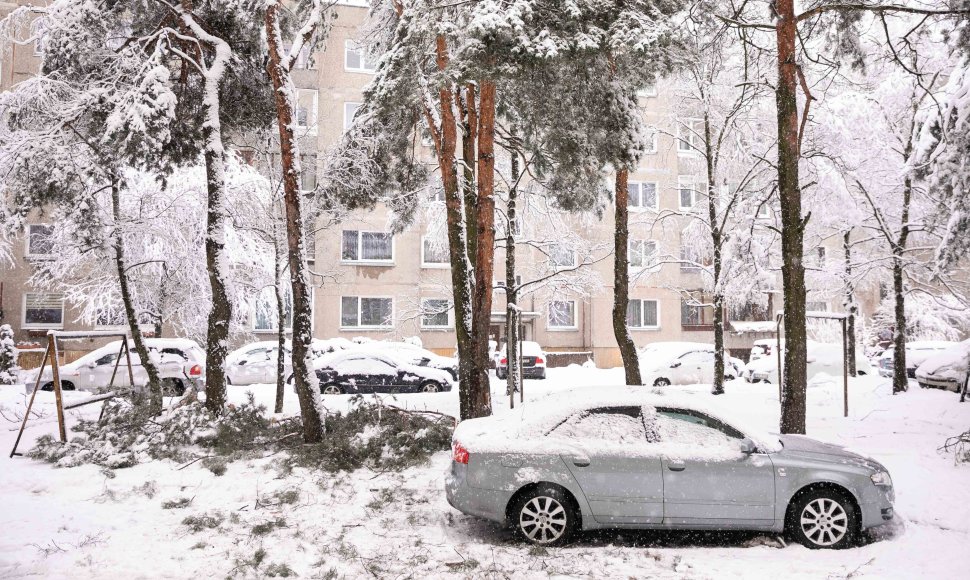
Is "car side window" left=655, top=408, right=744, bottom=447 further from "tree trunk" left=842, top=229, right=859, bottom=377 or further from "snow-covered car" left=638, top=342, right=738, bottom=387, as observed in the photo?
"snow-covered car" left=638, top=342, right=738, bottom=387

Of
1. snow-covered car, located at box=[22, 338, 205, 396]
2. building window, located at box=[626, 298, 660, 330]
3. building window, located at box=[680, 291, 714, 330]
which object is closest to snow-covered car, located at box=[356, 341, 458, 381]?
snow-covered car, located at box=[22, 338, 205, 396]

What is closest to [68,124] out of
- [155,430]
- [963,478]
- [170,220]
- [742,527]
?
[170,220]

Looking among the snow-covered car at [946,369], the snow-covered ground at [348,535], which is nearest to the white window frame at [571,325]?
the snow-covered car at [946,369]

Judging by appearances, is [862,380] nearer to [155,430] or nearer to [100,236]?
[155,430]

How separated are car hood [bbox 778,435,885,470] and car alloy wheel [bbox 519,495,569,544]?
2262 mm

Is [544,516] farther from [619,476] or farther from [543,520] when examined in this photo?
[619,476]

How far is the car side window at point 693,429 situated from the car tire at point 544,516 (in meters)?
1.19

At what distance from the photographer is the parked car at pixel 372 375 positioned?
18078 mm

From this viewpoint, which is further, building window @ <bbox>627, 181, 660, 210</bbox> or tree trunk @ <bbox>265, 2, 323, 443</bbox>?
building window @ <bbox>627, 181, 660, 210</bbox>

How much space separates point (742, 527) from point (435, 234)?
16548 mm

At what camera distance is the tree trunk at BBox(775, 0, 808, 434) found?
9.41 metres

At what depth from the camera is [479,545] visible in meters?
6.02

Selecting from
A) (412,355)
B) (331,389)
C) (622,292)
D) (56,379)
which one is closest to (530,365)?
(412,355)

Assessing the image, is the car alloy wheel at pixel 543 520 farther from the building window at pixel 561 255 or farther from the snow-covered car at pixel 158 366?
the snow-covered car at pixel 158 366
